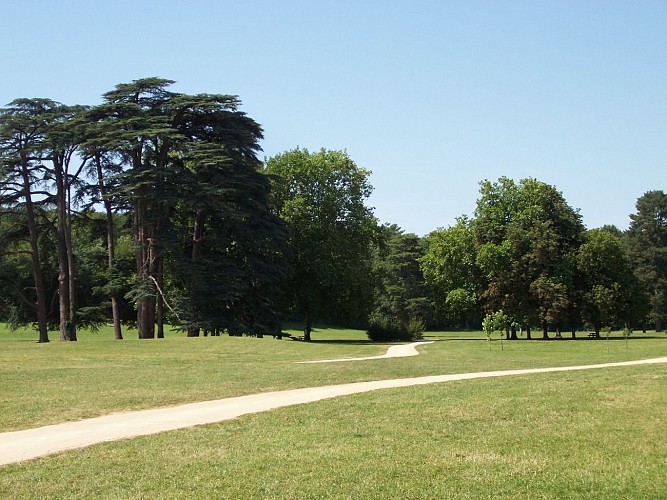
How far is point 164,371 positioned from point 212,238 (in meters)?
23.5

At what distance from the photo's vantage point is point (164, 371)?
903 inches

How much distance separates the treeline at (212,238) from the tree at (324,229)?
0.11 meters

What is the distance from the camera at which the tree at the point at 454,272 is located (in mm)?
64250

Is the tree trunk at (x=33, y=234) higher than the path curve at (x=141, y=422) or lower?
higher

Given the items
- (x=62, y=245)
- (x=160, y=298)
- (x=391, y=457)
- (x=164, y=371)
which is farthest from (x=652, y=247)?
(x=391, y=457)

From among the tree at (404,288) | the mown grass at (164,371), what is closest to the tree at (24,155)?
the mown grass at (164,371)

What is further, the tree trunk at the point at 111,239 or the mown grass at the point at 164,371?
the tree trunk at the point at 111,239

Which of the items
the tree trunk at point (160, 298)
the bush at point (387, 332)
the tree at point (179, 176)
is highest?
the tree at point (179, 176)

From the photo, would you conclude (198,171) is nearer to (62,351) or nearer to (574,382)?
(62,351)

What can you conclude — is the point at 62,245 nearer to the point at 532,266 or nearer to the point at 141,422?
the point at 141,422

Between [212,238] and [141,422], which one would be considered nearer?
[141,422]

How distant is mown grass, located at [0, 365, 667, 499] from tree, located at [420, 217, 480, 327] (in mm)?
50109

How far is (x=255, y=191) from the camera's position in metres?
45.7

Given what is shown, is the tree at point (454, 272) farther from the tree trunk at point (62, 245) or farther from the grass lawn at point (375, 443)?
the grass lawn at point (375, 443)
